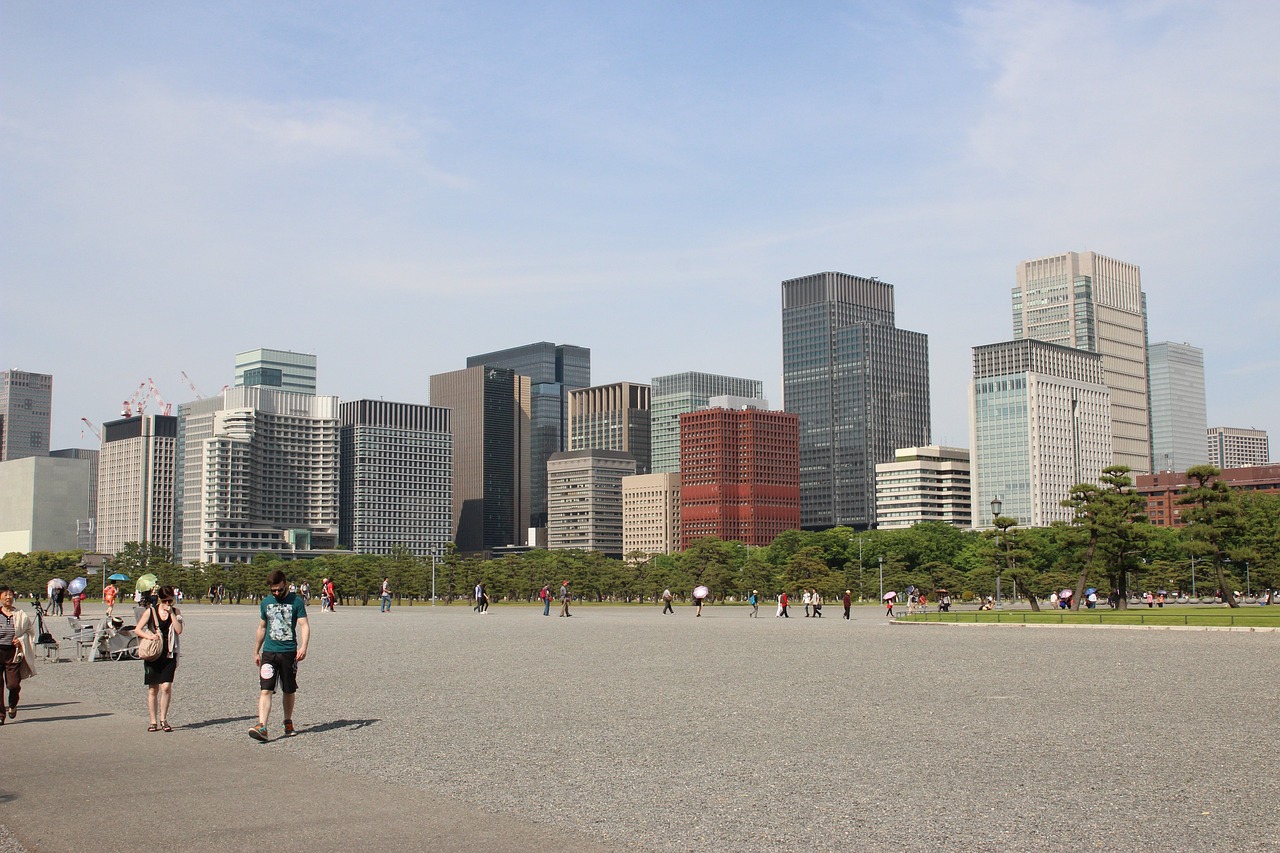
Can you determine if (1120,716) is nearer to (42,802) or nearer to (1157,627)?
(42,802)

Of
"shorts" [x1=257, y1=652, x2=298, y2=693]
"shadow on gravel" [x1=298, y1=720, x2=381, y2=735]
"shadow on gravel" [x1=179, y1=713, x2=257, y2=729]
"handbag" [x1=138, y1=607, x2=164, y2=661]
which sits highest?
"handbag" [x1=138, y1=607, x2=164, y2=661]

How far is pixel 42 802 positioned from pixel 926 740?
1029 cm

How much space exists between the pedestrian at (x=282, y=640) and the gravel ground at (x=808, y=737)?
0.82 metres

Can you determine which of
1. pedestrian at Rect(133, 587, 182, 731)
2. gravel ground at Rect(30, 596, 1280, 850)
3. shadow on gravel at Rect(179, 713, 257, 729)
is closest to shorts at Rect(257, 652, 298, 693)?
gravel ground at Rect(30, 596, 1280, 850)

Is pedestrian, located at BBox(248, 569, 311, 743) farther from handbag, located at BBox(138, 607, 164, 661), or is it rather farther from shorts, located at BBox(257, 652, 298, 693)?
handbag, located at BBox(138, 607, 164, 661)

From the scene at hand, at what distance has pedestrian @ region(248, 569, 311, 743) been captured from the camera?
16.4m

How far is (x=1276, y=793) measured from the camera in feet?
39.4

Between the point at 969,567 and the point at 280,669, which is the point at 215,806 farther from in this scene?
the point at 969,567

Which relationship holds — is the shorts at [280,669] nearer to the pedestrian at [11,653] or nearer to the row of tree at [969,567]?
the pedestrian at [11,653]

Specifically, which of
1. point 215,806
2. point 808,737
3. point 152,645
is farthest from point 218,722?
point 808,737

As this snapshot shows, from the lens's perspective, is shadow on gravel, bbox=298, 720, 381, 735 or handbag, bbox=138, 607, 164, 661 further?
handbag, bbox=138, 607, 164, 661

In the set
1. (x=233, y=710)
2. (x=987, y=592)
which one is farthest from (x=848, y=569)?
(x=233, y=710)

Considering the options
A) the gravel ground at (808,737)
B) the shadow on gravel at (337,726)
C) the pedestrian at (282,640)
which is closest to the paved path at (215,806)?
the gravel ground at (808,737)

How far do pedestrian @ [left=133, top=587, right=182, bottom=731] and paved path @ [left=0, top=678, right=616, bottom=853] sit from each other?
85 cm
